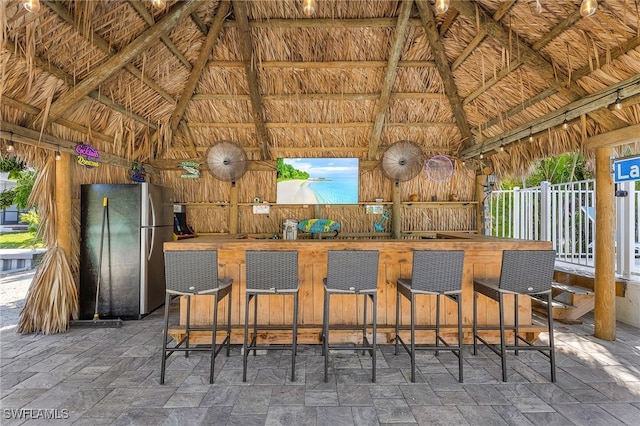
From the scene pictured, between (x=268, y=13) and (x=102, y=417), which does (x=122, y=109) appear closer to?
(x=268, y=13)

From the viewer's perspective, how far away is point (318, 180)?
19.5 feet

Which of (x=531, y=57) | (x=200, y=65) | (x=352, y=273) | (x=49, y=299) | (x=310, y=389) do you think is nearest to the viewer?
(x=310, y=389)

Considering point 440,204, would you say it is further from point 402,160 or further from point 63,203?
point 63,203

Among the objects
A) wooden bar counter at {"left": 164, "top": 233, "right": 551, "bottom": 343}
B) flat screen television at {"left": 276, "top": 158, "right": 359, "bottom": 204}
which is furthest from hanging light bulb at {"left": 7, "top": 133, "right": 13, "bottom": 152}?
flat screen television at {"left": 276, "top": 158, "right": 359, "bottom": 204}

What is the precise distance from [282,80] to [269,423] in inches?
181

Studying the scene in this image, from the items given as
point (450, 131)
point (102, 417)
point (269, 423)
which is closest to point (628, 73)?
point (450, 131)

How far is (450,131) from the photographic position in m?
5.73

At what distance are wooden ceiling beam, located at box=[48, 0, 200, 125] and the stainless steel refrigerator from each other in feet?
3.80

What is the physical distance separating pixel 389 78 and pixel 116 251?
4.73m

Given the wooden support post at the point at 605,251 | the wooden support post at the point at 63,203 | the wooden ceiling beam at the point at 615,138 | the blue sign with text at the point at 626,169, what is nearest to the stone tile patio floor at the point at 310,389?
the wooden support post at the point at 605,251

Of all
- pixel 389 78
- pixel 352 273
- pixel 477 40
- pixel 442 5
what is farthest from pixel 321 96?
pixel 352 273

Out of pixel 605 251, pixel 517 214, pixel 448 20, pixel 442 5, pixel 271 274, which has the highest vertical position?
pixel 448 20

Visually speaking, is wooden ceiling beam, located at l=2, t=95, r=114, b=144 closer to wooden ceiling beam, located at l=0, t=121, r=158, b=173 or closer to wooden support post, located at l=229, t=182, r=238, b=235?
wooden ceiling beam, located at l=0, t=121, r=158, b=173

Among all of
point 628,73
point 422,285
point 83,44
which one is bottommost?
point 422,285
